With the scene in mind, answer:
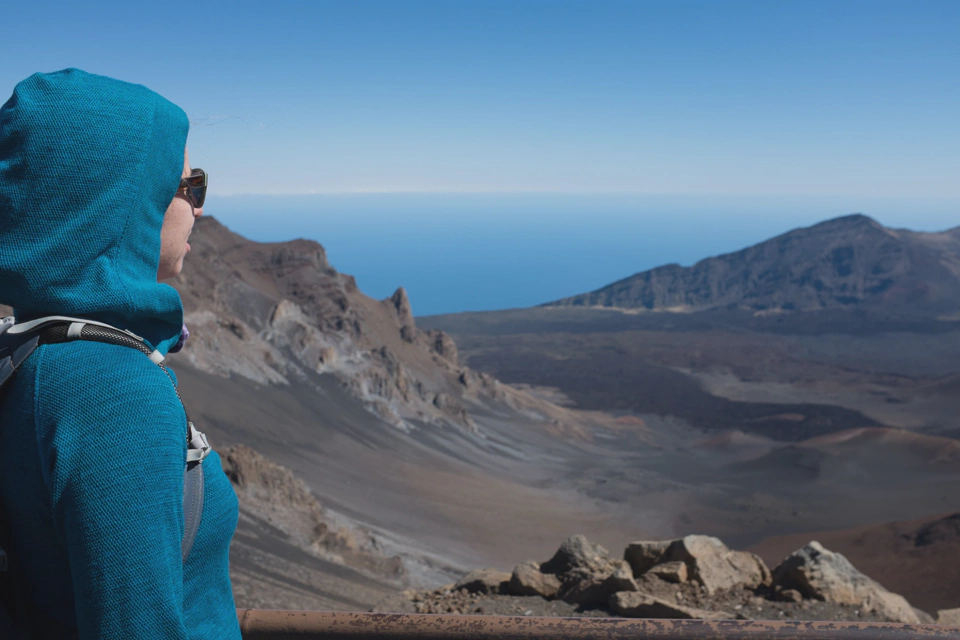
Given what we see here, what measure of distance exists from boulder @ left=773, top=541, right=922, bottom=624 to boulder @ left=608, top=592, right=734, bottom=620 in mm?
1639

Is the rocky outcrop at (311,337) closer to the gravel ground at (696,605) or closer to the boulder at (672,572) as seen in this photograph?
the gravel ground at (696,605)

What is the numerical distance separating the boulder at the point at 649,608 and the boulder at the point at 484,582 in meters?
1.89

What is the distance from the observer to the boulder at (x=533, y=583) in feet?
25.4

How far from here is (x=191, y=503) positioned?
1.76 metres

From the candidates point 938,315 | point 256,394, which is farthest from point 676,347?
point 256,394

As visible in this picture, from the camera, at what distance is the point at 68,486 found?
149 centimetres

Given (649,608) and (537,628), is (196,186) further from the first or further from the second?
(649,608)

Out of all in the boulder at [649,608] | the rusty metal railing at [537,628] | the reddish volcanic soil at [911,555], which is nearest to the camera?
the rusty metal railing at [537,628]

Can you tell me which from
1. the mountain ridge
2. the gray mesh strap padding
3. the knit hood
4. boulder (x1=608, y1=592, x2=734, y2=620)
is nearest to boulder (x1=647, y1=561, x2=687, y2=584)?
boulder (x1=608, y1=592, x2=734, y2=620)

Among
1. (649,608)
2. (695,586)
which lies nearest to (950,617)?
(695,586)

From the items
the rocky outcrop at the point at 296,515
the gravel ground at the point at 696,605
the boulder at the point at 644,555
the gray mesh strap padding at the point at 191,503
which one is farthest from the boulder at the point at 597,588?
the rocky outcrop at the point at 296,515

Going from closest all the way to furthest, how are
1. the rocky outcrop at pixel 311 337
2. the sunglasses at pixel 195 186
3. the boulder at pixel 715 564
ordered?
the sunglasses at pixel 195 186 < the boulder at pixel 715 564 < the rocky outcrop at pixel 311 337

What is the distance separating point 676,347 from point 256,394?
209 feet

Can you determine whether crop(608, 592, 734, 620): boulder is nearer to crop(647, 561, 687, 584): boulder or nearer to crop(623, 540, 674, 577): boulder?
crop(647, 561, 687, 584): boulder
